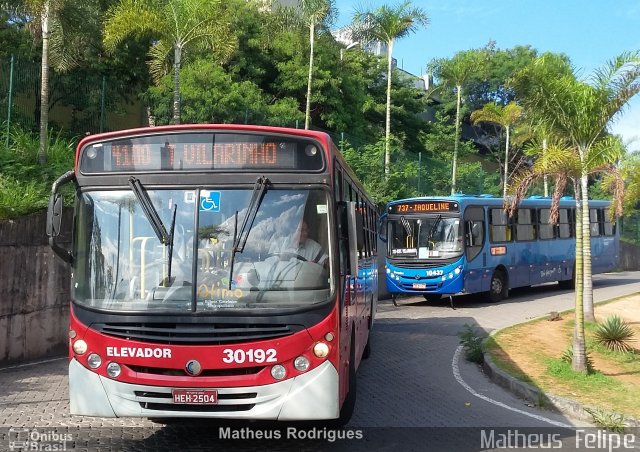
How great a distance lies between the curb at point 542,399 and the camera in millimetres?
7945

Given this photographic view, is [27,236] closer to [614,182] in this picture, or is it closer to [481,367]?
[481,367]

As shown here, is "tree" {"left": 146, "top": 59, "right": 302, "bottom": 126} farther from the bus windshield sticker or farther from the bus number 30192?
the bus number 30192

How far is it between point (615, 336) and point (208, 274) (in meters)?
8.84

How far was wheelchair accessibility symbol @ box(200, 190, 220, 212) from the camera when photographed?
18.8 ft

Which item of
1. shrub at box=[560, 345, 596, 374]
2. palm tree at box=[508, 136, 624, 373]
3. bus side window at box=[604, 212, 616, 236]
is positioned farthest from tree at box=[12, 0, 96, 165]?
bus side window at box=[604, 212, 616, 236]

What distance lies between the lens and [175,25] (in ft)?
52.3

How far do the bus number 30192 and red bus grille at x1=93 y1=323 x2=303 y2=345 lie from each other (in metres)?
0.09

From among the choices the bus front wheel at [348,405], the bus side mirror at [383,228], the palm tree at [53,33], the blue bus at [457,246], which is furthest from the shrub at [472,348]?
the palm tree at [53,33]

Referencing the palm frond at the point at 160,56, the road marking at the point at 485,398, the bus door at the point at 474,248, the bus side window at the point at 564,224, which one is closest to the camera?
the road marking at the point at 485,398

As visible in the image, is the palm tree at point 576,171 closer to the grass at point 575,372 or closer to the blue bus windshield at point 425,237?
the grass at point 575,372

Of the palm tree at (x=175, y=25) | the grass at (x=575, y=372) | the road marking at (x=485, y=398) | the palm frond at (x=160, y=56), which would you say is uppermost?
the palm tree at (x=175, y=25)

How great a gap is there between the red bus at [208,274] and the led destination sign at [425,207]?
12824 millimetres

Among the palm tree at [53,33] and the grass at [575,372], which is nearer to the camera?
the grass at [575,372]

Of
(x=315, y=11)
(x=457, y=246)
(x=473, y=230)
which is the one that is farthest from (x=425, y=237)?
(x=315, y=11)
